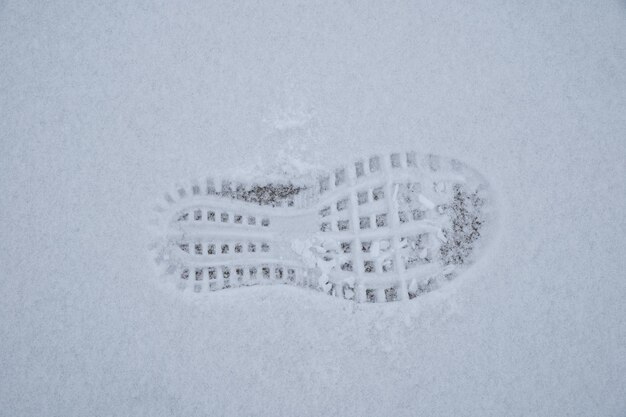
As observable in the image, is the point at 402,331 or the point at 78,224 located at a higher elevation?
the point at 78,224

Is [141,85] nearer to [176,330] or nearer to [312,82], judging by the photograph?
[312,82]

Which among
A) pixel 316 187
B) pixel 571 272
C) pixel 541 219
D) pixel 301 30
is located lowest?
pixel 571 272

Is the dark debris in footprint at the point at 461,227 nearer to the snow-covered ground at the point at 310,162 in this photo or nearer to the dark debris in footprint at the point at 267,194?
the snow-covered ground at the point at 310,162

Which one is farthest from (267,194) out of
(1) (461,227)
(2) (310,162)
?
(1) (461,227)

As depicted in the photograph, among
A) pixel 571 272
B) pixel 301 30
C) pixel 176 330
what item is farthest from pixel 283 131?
pixel 571 272

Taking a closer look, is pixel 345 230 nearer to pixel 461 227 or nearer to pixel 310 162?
pixel 310 162

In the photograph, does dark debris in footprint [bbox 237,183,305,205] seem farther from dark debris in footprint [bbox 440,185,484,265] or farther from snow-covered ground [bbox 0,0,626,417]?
dark debris in footprint [bbox 440,185,484,265]
